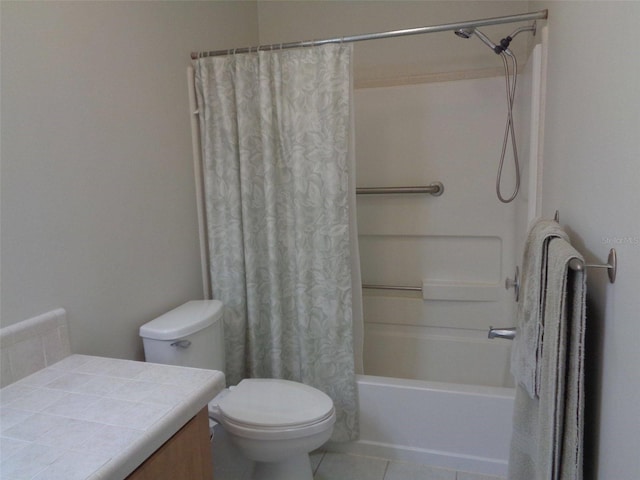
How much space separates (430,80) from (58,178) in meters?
1.96

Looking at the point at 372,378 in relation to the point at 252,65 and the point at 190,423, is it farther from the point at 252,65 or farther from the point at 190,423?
the point at 252,65

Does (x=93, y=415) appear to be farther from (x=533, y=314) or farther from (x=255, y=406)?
(x=533, y=314)

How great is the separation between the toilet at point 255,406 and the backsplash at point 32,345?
0.31 metres

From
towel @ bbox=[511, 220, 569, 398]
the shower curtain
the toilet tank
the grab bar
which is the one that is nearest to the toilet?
the toilet tank

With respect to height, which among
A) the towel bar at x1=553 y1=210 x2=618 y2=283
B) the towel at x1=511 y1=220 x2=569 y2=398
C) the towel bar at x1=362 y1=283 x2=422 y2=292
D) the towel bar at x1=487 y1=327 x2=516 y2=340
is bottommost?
the towel bar at x1=362 y1=283 x2=422 y2=292

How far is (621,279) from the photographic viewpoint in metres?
0.76

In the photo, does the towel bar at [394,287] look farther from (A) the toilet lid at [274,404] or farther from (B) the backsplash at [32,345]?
(B) the backsplash at [32,345]

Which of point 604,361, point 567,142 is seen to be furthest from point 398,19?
point 604,361

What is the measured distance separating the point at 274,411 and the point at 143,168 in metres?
1.06

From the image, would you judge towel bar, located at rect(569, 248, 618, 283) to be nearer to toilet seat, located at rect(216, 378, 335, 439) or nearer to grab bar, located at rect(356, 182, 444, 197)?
toilet seat, located at rect(216, 378, 335, 439)

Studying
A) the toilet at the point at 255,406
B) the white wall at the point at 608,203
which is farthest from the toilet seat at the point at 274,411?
the white wall at the point at 608,203

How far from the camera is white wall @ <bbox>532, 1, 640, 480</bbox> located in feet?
2.33

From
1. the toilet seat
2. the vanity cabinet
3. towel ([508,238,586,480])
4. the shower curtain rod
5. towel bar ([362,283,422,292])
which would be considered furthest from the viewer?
towel bar ([362,283,422,292])

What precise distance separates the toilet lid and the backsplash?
1.99ft
